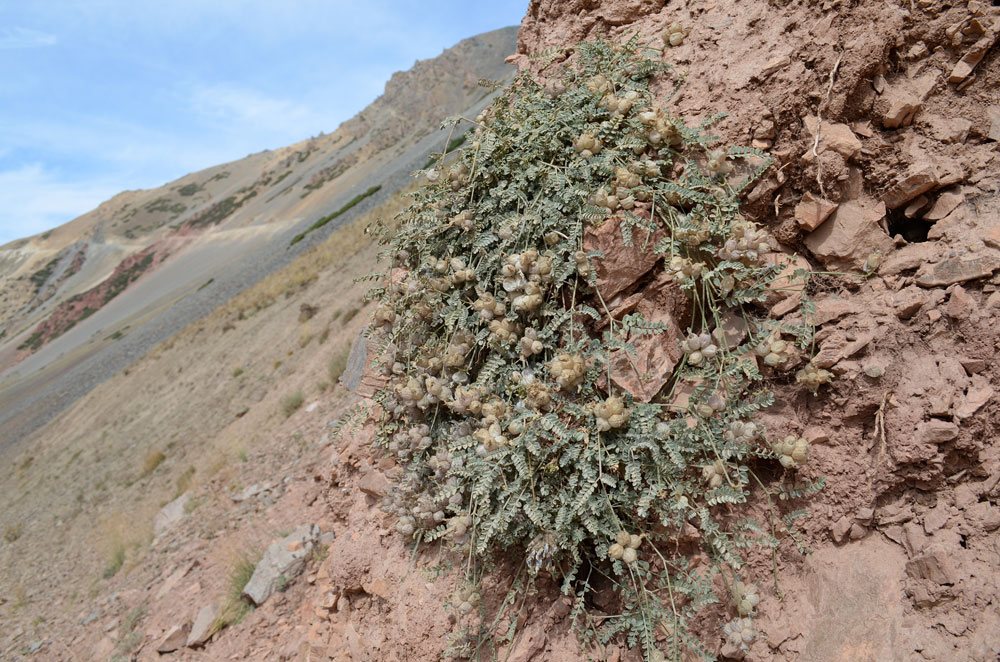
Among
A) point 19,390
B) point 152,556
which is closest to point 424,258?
point 152,556

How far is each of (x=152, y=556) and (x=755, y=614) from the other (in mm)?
6903

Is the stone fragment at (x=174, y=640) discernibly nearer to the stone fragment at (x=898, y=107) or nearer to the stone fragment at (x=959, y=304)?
the stone fragment at (x=959, y=304)

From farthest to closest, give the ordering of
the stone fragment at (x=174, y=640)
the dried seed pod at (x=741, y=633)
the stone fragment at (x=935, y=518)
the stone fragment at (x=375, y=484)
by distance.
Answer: the stone fragment at (x=174, y=640)
the stone fragment at (x=375, y=484)
the dried seed pod at (x=741, y=633)
the stone fragment at (x=935, y=518)

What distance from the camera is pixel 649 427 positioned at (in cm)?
235

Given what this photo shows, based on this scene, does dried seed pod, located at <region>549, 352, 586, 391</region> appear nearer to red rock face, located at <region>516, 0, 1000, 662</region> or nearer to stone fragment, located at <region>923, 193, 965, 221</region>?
red rock face, located at <region>516, 0, 1000, 662</region>

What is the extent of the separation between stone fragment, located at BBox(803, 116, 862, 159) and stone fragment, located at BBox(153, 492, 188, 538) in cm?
791

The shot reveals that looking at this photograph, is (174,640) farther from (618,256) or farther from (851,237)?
(851,237)

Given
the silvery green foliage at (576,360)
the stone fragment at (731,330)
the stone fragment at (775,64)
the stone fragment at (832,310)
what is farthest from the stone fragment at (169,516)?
the stone fragment at (775,64)

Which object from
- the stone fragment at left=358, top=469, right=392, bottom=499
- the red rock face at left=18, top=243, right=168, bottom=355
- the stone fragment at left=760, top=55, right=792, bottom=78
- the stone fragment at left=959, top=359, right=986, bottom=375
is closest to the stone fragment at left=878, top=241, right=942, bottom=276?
the stone fragment at left=959, top=359, right=986, bottom=375

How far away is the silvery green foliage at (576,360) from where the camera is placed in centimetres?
235

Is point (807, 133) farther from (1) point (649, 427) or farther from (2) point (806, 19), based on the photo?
(1) point (649, 427)

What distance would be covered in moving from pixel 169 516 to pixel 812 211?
8.31 metres

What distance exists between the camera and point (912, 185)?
8.27 feet

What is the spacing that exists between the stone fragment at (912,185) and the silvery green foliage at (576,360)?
563mm
